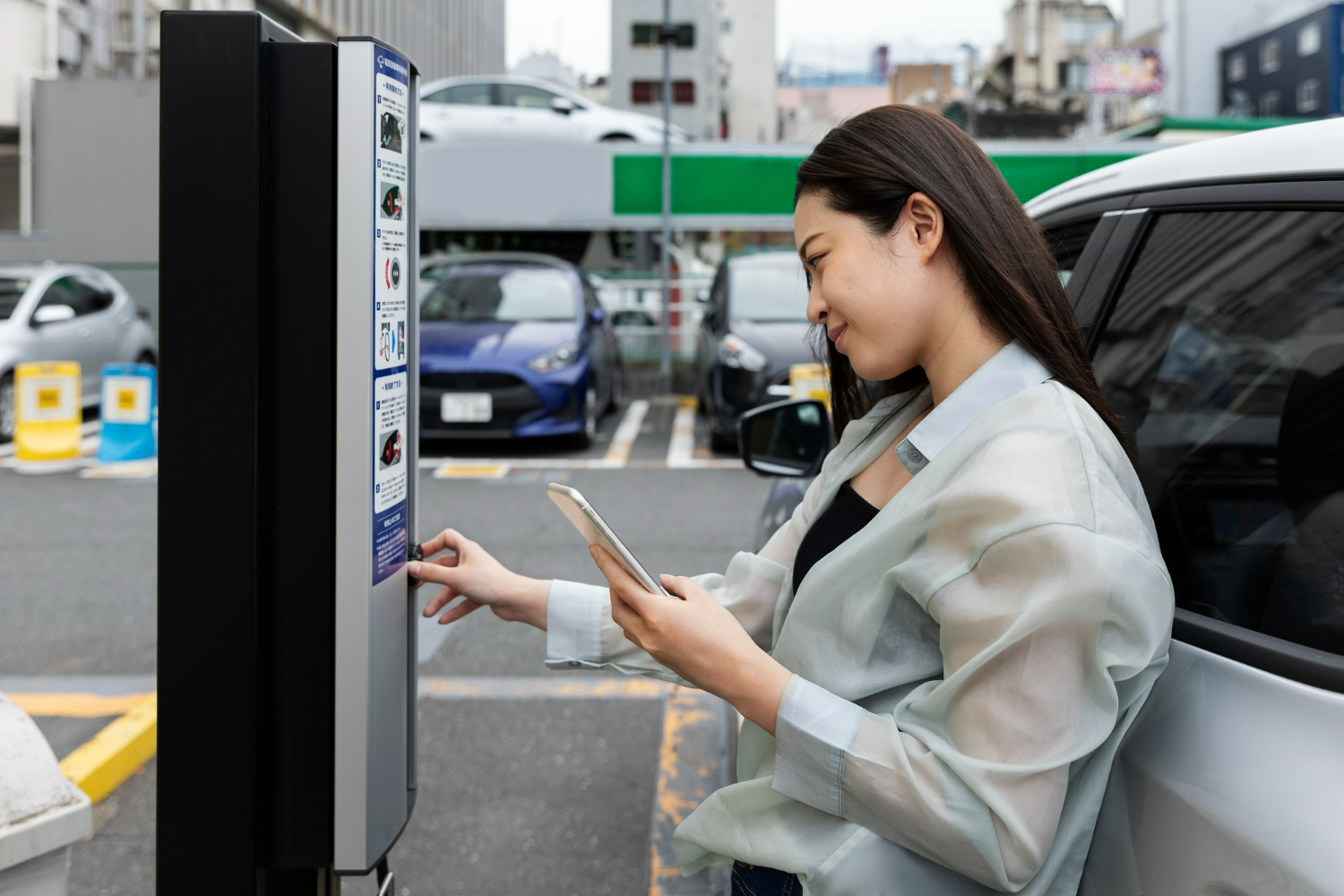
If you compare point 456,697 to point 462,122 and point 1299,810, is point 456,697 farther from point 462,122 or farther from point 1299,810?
point 462,122

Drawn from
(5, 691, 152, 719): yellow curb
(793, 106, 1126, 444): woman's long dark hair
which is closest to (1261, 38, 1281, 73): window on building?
(5, 691, 152, 719): yellow curb

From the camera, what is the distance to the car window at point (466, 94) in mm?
17781

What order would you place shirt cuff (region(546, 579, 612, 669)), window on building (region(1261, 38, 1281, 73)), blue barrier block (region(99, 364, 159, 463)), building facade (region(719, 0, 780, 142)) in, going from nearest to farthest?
shirt cuff (region(546, 579, 612, 669)) → blue barrier block (region(99, 364, 159, 463)) → window on building (region(1261, 38, 1281, 73)) → building facade (region(719, 0, 780, 142))

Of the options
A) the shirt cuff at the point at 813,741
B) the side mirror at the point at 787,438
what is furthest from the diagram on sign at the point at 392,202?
the side mirror at the point at 787,438

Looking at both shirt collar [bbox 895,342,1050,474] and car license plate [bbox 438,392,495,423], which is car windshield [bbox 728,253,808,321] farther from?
shirt collar [bbox 895,342,1050,474]

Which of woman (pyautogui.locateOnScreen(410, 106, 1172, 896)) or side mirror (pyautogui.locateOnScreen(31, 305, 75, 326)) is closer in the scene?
woman (pyautogui.locateOnScreen(410, 106, 1172, 896))

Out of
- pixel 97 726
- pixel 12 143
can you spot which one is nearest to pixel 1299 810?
pixel 97 726

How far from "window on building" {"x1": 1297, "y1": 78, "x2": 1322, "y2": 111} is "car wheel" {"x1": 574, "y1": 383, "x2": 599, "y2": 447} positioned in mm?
43716

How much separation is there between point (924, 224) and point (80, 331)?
1111 centimetres

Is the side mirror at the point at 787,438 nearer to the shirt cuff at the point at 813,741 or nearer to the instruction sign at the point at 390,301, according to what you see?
the instruction sign at the point at 390,301

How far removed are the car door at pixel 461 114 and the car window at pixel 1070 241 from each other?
51.7ft

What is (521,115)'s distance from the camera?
17.7 m

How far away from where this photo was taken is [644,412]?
12.0 metres

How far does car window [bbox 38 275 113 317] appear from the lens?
10.6 meters
